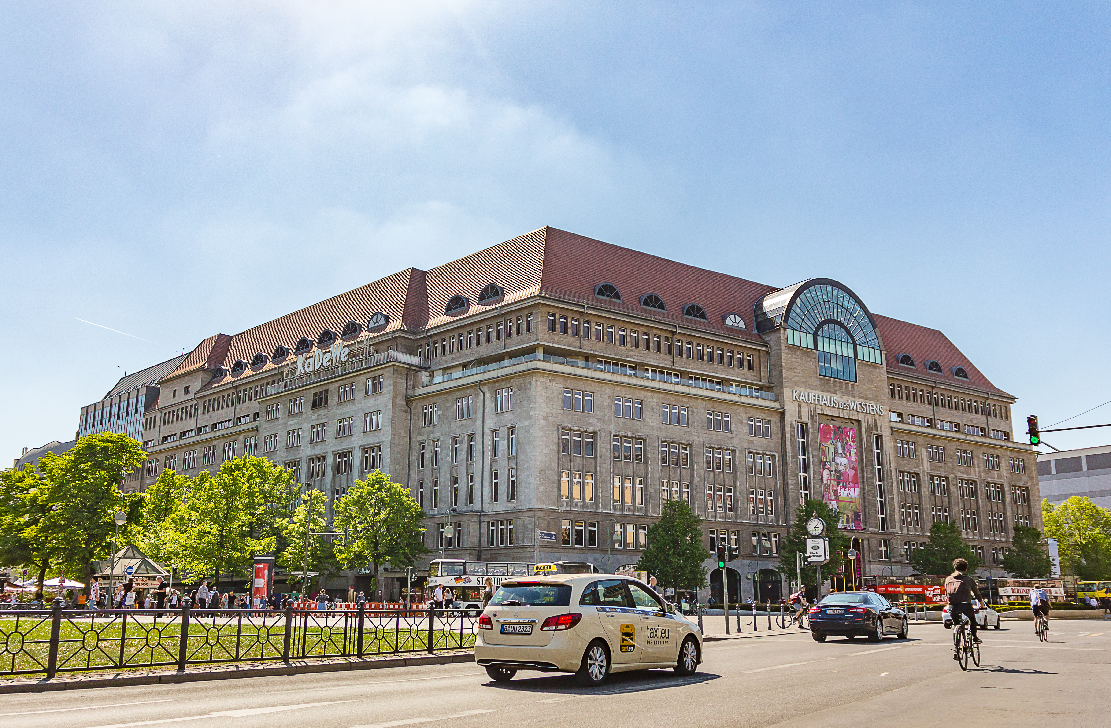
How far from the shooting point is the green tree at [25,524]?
55.0 meters

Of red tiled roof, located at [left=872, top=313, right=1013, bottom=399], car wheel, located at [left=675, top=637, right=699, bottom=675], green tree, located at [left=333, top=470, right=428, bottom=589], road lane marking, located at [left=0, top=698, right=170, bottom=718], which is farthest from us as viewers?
red tiled roof, located at [left=872, top=313, right=1013, bottom=399]

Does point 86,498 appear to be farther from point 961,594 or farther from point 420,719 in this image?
point 420,719

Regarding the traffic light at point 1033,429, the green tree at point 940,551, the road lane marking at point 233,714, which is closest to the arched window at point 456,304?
the green tree at point 940,551

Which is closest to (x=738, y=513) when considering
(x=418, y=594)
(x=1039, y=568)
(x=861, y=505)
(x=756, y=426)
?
(x=756, y=426)

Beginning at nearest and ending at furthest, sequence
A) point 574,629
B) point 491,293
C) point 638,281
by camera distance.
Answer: point 574,629, point 491,293, point 638,281

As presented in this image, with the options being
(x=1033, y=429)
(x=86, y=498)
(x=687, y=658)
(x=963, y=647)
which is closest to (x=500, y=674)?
(x=687, y=658)

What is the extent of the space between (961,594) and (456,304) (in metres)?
58.8

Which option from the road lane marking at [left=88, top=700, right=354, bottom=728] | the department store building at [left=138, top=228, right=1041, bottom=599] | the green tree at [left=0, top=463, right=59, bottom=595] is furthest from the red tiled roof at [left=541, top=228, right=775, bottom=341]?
the road lane marking at [left=88, top=700, right=354, bottom=728]

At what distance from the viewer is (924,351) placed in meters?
96.3

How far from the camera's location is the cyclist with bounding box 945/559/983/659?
1736 cm

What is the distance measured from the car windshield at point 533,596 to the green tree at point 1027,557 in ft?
284

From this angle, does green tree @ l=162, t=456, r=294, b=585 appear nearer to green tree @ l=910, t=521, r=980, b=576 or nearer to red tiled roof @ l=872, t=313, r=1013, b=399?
green tree @ l=910, t=521, r=980, b=576

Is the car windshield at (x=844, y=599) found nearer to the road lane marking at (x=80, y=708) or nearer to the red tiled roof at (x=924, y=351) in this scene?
the road lane marking at (x=80, y=708)

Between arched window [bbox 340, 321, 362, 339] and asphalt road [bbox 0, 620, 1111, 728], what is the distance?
202ft
